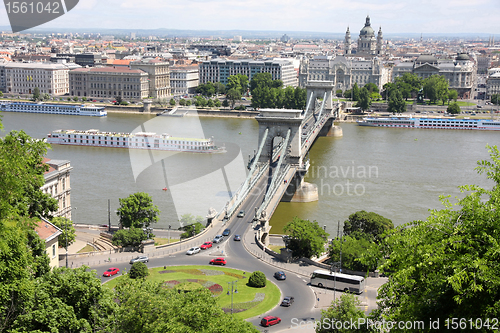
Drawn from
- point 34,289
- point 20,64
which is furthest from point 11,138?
point 20,64

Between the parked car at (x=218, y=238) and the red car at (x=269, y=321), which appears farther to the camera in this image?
the parked car at (x=218, y=238)

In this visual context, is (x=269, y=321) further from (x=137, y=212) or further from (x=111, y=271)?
(x=137, y=212)

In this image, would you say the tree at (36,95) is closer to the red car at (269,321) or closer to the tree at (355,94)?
the tree at (355,94)

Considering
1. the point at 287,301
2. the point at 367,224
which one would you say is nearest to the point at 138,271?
the point at 287,301

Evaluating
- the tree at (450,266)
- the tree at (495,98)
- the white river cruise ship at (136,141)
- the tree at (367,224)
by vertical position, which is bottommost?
the white river cruise ship at (136,141)

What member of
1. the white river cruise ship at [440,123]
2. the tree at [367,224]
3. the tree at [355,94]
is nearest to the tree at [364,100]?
the tree at [355,94]

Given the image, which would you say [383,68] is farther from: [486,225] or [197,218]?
[486,225]
